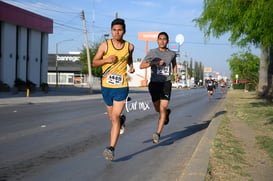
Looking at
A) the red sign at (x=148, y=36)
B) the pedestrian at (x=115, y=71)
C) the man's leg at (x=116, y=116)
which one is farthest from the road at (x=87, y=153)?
the red sign at (x=148, y=36)

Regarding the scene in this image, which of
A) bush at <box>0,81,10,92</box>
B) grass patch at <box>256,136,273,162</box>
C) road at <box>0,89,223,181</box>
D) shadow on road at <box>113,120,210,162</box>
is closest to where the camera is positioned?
road at <box>0,89,223,181</box>

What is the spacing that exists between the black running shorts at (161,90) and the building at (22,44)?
30109 mm

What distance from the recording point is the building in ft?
116

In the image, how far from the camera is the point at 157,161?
19.9ft

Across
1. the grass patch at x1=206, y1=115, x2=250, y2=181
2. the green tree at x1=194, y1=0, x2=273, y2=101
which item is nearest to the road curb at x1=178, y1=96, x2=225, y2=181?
the grass patch at x1=206, y1=115, x2=250, y2=181

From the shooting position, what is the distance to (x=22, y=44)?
127 ft

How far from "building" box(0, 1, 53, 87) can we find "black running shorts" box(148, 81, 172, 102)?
1185 inches

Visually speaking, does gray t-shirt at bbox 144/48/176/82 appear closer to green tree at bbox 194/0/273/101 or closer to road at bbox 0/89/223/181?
road at bbox 0/89/223/181

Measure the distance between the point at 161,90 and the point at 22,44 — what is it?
33809 mm

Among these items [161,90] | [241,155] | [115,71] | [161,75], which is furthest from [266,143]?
[115,71]

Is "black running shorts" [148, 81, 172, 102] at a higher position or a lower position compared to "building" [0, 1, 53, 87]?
lower

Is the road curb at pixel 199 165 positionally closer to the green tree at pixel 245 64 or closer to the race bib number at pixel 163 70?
the race bib number at pixel 163 70

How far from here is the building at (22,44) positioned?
35344 millimetres

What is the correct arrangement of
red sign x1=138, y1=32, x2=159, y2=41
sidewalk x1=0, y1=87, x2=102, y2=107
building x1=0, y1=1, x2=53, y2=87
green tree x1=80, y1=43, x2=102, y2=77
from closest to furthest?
sidewalk x1=0, y1=87, x2=102, y2=107
building x1=0, y1=1, x2=53, y2=87
green tree x1=80, y1=43, x2=102, y2=77
red sign x1=138, y1=32, x2=159, y2=41
